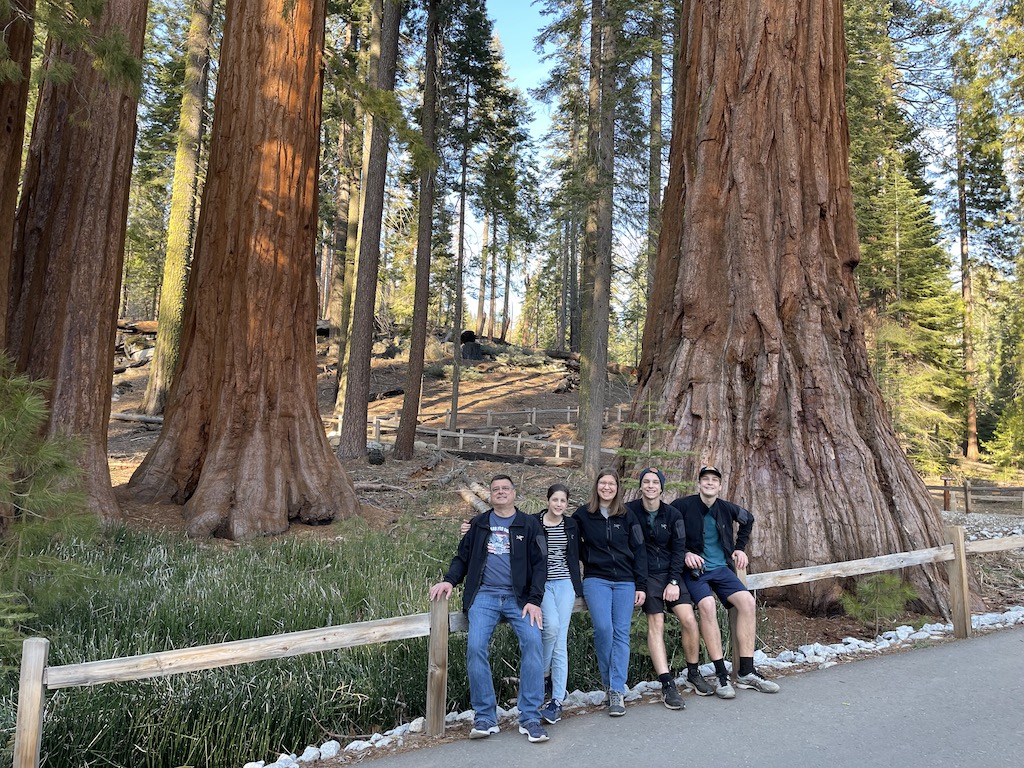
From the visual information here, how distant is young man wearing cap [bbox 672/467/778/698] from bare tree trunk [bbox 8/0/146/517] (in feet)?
22.0

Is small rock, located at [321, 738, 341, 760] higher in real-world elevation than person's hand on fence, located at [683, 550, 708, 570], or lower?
lower

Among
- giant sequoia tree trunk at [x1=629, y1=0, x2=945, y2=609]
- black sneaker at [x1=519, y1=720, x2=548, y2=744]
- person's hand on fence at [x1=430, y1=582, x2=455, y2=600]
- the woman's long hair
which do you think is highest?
giant sequoia tree trunk at [x1=629, y1=0, x2=945, y2=609]

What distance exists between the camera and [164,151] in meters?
24.8

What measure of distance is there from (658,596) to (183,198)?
55.9 feet

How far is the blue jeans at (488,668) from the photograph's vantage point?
387 cm

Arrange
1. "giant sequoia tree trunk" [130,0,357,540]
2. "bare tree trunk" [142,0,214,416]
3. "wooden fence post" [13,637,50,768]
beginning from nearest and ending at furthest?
1. "wooden fence post" [13,637,50,768]
2. "giant sequoia tree trunk" [130,0,357,540]
3. "bare tree trunk" [142,0,214,416]

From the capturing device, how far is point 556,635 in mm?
4141

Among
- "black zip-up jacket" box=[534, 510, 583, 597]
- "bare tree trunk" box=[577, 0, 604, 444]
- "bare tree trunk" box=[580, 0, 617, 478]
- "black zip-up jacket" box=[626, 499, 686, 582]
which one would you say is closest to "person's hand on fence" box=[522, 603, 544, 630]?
"black zip-up jacket" box=[534, 510, 583, 597]

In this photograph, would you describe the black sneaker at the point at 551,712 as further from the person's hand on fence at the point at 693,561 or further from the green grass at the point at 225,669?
the person's hand on fence at the point at 693,561

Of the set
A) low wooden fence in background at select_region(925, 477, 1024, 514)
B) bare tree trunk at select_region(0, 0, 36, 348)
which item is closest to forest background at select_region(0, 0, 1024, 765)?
bare tree trunk at select_region(0, 0, 36, 348)

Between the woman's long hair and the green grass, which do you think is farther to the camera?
the woman's long hair

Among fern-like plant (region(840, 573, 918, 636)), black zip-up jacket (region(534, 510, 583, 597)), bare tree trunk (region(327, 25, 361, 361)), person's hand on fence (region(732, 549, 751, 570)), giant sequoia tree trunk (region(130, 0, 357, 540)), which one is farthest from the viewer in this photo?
bare tree trunk (region(327, 25, 361, 361))

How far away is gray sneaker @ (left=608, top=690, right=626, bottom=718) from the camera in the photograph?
408 centimetres

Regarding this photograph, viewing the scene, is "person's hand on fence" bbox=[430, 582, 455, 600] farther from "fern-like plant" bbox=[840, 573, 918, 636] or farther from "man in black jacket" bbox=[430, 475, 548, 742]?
"fern-like plant" bbox=[840, 573, 918, 636]
